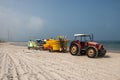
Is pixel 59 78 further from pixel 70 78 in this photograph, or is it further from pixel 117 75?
pixel 117 75

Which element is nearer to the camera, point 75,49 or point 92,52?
point 92,52

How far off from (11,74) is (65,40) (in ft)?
37.1

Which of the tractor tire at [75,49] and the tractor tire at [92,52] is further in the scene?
the tractor tire at [75,49]

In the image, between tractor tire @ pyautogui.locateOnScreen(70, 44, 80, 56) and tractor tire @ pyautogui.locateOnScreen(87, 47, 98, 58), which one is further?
tractor tire @ pyautogui.locateOnScreen(70, 44, 80, 56)

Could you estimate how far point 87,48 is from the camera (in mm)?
13656

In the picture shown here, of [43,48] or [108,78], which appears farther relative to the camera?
[43,48]

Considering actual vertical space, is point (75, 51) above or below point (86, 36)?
below

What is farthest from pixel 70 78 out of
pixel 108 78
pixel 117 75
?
pixel 117 75

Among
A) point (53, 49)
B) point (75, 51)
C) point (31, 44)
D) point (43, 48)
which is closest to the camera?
point (75, 51)

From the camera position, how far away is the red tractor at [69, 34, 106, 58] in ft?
43.5

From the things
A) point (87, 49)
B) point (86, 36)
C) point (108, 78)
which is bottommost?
point (108, 78)

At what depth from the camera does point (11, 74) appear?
7.22 metres

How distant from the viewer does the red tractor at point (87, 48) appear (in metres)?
13.3

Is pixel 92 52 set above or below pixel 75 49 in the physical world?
below
